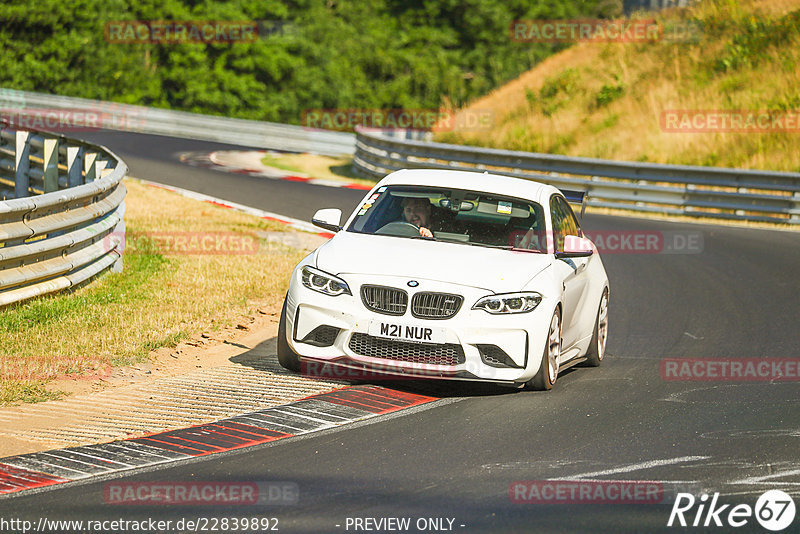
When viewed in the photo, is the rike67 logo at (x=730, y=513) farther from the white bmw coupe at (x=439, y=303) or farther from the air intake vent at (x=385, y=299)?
the air intake vent at (x=385, y=299)

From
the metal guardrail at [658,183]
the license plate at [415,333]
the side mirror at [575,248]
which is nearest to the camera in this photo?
the license plate at [415,333]

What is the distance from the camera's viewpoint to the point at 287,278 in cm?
1330

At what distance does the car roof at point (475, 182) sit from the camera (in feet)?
30.9

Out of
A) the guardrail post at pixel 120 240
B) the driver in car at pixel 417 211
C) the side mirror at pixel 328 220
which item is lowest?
the guardrail post at pixel 120 240

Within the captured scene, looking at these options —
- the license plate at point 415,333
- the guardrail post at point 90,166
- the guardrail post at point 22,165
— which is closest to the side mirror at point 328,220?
the license plate at point 415,333

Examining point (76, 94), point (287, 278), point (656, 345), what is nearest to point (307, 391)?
point (656, 345)

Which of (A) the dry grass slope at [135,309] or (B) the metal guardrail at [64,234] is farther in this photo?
(B) the metal guardrail at [64,234]

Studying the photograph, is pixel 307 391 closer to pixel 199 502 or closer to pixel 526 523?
pixel 199 502

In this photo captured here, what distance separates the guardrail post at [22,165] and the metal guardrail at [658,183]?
→ 34.0ft

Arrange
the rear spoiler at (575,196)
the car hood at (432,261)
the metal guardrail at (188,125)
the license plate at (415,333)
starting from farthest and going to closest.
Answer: the metal guardrail at (188,125), the rear spoiler at (575,196), the car hood at (432,261), the license plate at (415,333)

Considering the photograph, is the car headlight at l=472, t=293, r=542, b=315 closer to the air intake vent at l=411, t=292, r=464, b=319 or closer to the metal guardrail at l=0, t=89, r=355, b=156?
the air intake vent at l=411, t=292, r=464, b=319

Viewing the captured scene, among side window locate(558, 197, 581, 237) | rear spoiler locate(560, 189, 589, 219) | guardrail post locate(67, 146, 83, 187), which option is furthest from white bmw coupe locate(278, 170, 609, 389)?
guardrail post locate(67, 146, 83, 187)

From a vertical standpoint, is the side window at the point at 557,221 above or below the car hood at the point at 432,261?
above

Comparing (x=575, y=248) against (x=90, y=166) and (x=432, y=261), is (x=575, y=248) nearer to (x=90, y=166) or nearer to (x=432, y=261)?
(x=432, y=261)
